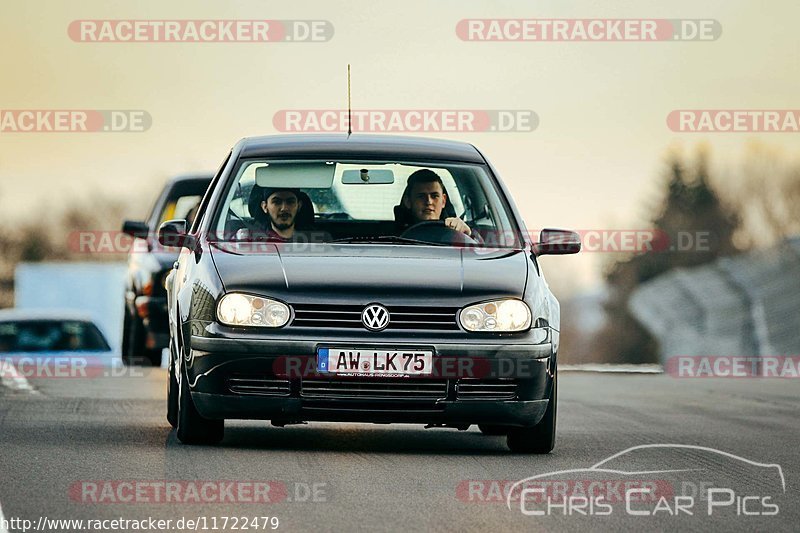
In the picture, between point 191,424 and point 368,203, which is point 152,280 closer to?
point 368,203

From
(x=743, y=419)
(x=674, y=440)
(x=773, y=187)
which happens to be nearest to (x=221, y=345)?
(x=674, y=440)

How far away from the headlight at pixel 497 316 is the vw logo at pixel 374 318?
0.40 m

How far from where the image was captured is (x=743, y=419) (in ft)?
46.3

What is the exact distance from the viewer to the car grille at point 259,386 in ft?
33.4

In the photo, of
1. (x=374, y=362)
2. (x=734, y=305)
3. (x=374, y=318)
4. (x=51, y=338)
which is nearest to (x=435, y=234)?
(x=374, y=318)

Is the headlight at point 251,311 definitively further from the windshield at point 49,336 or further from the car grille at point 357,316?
the windshield at point 49,336

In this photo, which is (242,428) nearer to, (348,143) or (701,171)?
(348,143)

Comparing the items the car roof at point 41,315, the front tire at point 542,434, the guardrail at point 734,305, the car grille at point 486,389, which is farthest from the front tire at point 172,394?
the guardrail at point 734,305

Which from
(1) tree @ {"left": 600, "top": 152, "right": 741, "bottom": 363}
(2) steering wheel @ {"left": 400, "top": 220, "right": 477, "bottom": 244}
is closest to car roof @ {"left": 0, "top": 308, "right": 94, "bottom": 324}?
(2) steering wheel @ {"left": 400, "top": 220, "right": 477, "bottom": 244}

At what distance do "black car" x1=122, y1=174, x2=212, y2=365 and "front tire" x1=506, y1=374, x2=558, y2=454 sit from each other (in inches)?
312

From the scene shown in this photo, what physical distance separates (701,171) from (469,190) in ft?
312

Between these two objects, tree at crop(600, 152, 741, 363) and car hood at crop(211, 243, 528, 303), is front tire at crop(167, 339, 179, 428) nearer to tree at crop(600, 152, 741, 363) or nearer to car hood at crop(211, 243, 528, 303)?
car hood at crop(211, 243, 528, 303)

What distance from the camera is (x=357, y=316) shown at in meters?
10.1

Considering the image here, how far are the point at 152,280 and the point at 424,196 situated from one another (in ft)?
24.0
